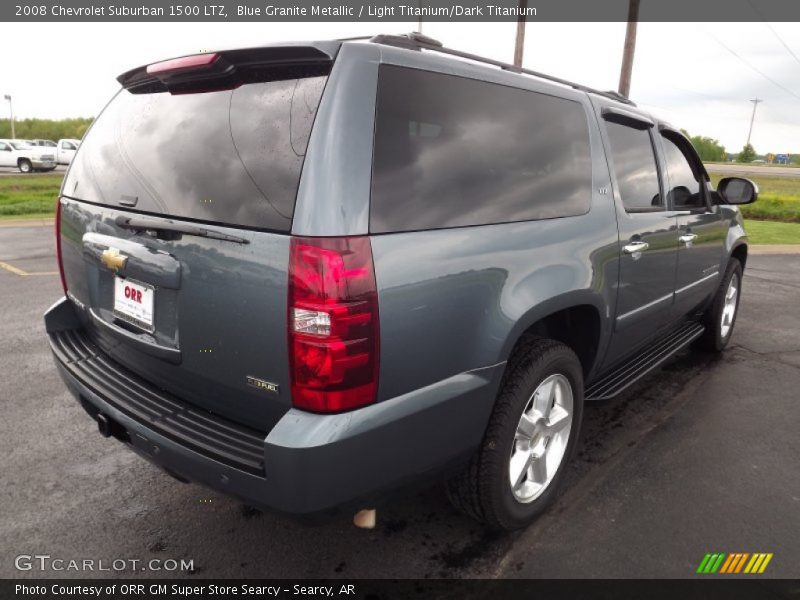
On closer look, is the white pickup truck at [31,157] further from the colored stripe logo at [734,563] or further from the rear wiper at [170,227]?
the colored stripe logo at [734,563]

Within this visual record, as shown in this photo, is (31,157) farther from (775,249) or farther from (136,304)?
(136,304)

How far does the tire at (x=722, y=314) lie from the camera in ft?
15.8

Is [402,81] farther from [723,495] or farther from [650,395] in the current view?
[650,395]

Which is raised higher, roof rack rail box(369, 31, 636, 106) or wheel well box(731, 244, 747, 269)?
roof rack rail box(369, 31, 636, 106)

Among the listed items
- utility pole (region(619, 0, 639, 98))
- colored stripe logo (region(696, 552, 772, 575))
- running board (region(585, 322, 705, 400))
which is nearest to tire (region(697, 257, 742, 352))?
running board (region(585, 322, 705, 400))

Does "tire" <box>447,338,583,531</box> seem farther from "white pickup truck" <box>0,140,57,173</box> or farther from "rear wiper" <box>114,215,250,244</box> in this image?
"white pickup truck" <box>0,140,57,173</box>

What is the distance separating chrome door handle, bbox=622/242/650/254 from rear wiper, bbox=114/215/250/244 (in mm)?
2040

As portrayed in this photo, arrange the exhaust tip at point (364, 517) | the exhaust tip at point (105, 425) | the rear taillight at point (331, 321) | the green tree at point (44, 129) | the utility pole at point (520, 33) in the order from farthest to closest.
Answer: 1. the green tree at point (44, 129)
2. the utility pole at point (520, 33)
3. the exhaust tip at point (105, 425)
4. the exhaust tip at point (364, 517)
5. the rear taillight at point (331, 321)

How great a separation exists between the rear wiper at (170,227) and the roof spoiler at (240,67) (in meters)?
0.53

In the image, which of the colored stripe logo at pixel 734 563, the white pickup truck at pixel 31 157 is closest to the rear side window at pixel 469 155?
the colored stripe logo at pixel 734 563

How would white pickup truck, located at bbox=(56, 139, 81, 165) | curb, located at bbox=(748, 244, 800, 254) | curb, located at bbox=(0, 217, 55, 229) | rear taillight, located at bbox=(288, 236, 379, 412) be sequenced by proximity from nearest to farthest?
rear taillight, located at bbox=(288, 236, 379, 412) → curb, located at bbox=(748, 244, 800, 254) → curb, located at bbox=(0, 217, 55, 229) → white pickup truck, located at bbox=(56, 139, 81, 165)

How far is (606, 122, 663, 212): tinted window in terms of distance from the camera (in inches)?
124

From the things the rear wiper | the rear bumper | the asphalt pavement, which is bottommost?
the asphalt pavement

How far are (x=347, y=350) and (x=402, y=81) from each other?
0.93 meters
